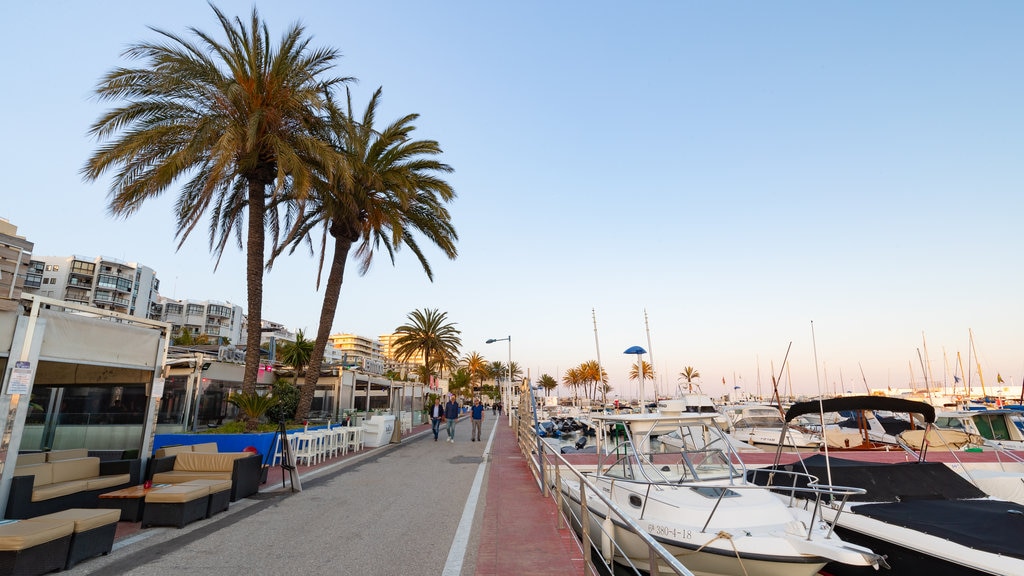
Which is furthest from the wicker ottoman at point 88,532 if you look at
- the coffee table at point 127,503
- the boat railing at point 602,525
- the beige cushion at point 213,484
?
the boat railing at point 602,525

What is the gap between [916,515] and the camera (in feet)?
23.1

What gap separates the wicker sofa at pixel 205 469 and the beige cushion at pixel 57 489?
1.10 m

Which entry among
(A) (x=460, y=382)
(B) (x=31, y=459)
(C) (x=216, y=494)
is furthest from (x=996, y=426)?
(A) (x=460, y=382)

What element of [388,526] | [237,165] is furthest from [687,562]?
[237,165]

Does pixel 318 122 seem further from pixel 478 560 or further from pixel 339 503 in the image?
pixel 478 560

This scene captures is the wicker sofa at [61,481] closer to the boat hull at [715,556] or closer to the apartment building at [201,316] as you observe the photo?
the boat hull at [715,556]

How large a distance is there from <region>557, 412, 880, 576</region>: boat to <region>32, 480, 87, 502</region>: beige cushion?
6592mm

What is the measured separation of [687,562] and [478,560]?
9.14 ft

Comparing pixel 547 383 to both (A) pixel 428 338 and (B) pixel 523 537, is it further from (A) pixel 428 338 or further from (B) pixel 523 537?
(B) pixel 523 537

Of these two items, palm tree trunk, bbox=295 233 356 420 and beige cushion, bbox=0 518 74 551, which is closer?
beige cushion, bbox=0 518 74 551

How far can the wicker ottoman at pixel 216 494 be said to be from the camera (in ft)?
23.6

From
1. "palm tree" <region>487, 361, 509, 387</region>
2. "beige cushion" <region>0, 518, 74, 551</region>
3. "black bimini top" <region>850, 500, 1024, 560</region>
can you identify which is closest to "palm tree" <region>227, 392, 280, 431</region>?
"beige cushion" <region>0, 518, 74, 551</region>

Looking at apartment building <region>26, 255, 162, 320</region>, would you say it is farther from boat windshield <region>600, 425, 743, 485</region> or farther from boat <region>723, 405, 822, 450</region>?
boat windshield <region>600, 425, 743, 485</region>

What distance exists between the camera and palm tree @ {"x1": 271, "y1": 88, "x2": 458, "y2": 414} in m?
16.9
